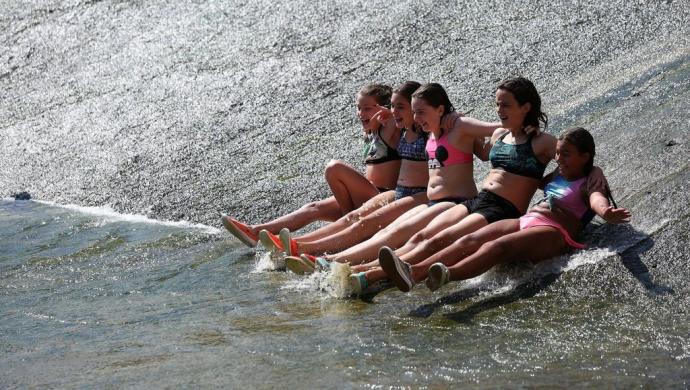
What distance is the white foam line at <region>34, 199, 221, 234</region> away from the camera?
8384 millimetres

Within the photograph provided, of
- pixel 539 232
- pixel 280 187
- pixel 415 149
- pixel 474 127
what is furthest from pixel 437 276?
pixel 280 187

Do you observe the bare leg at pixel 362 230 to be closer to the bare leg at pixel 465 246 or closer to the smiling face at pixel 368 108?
the smiling face at pixel 368 108

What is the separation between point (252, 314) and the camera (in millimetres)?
5629

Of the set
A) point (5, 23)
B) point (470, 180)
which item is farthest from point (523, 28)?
point (5, 23)

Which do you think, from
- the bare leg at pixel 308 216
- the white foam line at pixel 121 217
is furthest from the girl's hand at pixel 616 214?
the white foam line at pixel 121 217

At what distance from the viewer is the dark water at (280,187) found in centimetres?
471

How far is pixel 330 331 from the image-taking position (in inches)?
200

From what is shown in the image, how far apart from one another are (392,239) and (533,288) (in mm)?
1116

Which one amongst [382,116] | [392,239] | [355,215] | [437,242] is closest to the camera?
[437,242]

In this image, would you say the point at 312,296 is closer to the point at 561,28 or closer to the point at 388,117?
the point at 388,117

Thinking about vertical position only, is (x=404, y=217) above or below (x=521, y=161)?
below

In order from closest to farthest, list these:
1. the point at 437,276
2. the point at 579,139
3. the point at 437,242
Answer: the point at 437,276 < the point at 579,139 < the point at 437,242

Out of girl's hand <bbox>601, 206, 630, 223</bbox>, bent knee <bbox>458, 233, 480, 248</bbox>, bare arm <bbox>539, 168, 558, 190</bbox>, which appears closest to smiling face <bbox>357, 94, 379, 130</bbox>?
bare arm <bbox>539, 168, 558, 190</bbox>

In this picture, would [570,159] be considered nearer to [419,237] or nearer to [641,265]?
[641,265]
